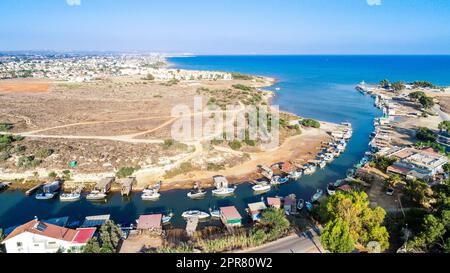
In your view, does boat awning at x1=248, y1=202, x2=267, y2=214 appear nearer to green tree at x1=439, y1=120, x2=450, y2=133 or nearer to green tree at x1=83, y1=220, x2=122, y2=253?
green tree at x1=83, y1=220, x2=122, y2=253

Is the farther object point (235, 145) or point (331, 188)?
point (235, 145)

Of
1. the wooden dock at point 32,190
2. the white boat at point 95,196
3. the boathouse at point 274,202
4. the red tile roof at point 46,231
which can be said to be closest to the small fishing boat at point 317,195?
the boathouse at point 274,202

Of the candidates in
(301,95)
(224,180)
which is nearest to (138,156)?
(224,180)

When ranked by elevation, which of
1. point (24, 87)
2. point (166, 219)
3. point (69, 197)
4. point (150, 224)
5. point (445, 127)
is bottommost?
point (166, 219)

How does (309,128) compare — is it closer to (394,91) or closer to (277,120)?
(277,120)

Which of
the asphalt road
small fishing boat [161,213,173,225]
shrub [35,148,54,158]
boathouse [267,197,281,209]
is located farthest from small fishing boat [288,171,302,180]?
shrub [35,148,54,158]

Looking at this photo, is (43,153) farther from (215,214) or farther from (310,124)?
(310,124)

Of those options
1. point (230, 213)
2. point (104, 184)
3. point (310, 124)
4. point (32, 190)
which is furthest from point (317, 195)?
point (32, 190)
